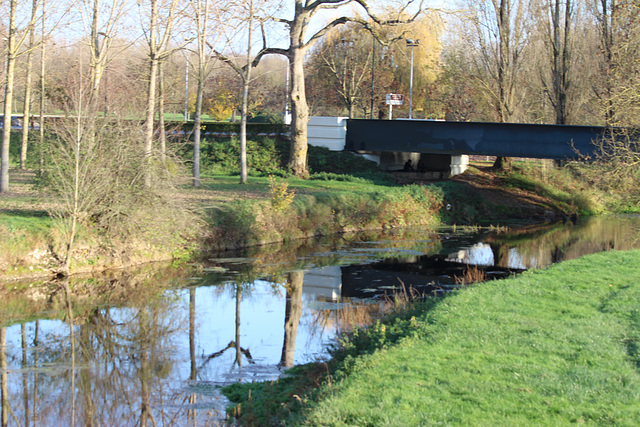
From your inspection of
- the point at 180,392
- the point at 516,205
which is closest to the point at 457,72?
the point at 516,205

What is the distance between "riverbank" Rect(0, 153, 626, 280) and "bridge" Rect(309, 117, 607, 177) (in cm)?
153

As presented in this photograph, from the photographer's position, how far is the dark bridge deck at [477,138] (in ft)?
101

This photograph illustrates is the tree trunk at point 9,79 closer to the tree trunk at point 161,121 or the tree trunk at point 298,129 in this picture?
the tree trunk at point 161,121

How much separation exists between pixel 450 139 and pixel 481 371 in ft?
87.0

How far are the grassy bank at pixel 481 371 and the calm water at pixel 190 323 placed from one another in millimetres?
1233

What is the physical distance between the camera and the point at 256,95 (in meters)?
51.8

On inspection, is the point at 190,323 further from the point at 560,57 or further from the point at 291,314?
the point at 560,57

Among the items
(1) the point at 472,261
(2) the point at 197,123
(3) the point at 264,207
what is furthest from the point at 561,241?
(2) the point at 197,123

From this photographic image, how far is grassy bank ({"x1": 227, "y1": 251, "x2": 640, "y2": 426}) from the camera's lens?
22.3 feet

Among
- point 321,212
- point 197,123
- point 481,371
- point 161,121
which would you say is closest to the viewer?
point 481,371

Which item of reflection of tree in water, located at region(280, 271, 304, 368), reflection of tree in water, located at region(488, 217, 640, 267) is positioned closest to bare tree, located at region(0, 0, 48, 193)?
reflection of tree in water, located at region(280, 271, 304, 368)

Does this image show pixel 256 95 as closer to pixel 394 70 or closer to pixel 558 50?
pixel 394 70

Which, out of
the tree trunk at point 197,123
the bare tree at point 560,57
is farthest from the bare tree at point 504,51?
the tree trunk at point 197,123

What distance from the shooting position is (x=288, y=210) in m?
25.4
